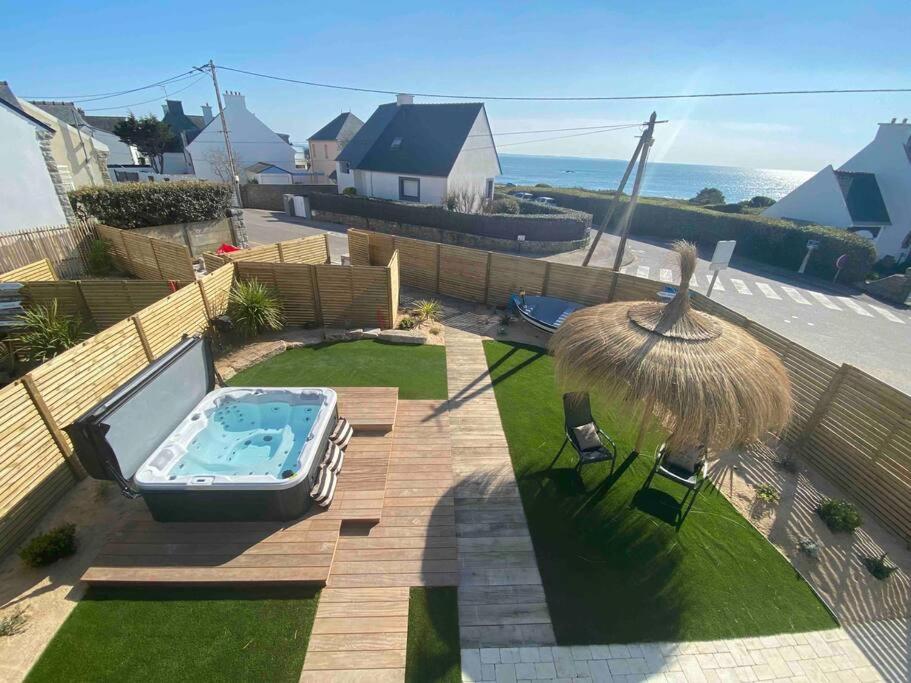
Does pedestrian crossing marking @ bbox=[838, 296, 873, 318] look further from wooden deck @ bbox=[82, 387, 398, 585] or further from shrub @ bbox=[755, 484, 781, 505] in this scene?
wooden deck @ bbox=[82, 387, 398, 585]

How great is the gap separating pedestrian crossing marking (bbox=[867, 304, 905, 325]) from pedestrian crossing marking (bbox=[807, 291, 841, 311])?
1600 millimetres

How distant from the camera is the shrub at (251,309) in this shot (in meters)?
10.6

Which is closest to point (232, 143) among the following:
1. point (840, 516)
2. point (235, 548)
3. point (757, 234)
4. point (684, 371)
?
point (235, 548)

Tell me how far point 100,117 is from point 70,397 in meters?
70.9

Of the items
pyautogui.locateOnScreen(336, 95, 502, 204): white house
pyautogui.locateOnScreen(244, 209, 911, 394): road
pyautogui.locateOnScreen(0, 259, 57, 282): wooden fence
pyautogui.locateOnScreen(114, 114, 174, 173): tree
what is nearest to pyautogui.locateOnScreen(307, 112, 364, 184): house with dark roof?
pyautogui.locateOnScreen(336, 95, 502, 204): white house

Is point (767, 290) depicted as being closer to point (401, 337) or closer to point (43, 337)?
point (401, 337)

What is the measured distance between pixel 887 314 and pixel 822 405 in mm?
15316

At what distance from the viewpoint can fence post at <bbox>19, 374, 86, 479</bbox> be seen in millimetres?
5543

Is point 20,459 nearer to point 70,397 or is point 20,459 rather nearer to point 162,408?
point 70,397

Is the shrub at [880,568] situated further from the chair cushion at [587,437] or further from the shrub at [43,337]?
the shrub at [43,337]

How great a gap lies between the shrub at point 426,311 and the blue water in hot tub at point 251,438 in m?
6.03

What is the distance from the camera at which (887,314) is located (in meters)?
16.7

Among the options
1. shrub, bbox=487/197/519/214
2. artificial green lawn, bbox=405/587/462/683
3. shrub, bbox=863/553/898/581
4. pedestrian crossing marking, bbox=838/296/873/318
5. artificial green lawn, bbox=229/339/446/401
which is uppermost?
shrub, bbox=487/197/519/214

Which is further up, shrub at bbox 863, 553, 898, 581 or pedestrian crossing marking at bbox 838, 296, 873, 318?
Answer: pedestrian crossing marking at bbox 838, 296, 873, 318
